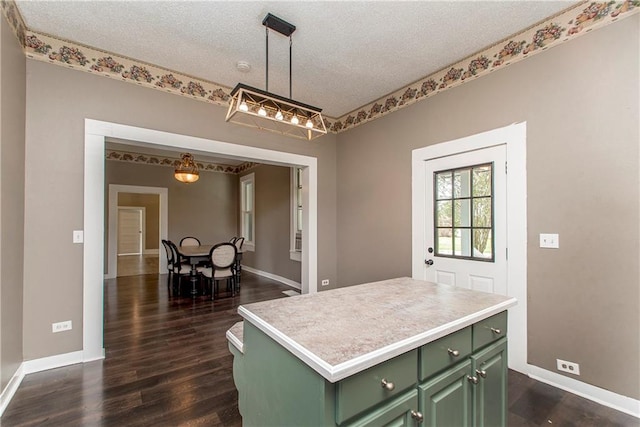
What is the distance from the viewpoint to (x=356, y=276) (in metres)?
4.05

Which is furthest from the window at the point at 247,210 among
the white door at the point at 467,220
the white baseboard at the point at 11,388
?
the white door at the point at 467,220

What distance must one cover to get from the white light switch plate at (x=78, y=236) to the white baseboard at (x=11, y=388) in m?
1.06

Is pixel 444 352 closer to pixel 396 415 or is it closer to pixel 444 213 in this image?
pixel 396 415

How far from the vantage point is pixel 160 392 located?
2.10m

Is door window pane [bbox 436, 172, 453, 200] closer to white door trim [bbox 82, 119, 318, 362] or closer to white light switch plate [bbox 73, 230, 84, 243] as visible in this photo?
white door trim [bbox 82, 119, 318, 362]

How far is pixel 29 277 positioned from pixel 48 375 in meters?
0.84

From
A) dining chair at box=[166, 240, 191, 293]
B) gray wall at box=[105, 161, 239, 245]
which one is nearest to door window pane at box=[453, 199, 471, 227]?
dining chair at box=[166, 240, 191, 293]

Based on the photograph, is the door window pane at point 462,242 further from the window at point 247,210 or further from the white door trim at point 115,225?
the white door trim at point 115,225

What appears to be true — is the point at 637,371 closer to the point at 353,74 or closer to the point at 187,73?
the point at 353,74

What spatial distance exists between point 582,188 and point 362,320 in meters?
2.07

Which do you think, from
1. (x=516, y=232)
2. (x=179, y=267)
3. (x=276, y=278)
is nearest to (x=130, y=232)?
(x=179, y=267)

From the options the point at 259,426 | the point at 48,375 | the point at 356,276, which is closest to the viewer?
the point at 259,426

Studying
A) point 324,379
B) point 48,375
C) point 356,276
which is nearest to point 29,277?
point 48,375

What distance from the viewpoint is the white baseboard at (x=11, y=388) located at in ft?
6.21
